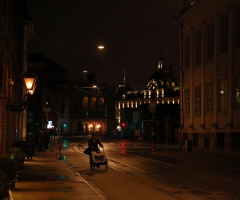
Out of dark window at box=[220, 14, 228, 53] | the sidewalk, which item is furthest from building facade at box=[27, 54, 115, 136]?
the sidewalk

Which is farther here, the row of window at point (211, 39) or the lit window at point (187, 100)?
the lit window at point (187, 100)

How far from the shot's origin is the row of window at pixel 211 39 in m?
32.6

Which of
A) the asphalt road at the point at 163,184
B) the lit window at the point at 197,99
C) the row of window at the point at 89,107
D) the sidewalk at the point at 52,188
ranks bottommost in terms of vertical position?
the asphalt road at the point at 163,184

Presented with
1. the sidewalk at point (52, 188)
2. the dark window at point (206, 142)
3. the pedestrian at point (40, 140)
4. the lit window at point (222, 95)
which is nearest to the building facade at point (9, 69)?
the sidewalk at point (52, 188)

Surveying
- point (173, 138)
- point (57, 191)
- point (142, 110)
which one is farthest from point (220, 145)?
point (142, 110)

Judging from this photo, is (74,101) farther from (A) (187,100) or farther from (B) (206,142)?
(B) (206,142)

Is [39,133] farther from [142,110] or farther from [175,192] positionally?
[142,110]

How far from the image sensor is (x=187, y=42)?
138 ft

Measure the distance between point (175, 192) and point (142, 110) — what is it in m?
102

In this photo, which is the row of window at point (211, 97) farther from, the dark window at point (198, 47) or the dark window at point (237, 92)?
the dark window at point (198, 47)

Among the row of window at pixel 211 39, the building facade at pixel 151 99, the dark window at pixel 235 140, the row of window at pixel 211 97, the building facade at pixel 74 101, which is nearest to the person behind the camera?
the dark window at pixel 235 140

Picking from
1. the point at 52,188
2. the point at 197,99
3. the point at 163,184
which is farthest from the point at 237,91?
the point at 52,188

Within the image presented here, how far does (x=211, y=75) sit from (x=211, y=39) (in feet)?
9.60

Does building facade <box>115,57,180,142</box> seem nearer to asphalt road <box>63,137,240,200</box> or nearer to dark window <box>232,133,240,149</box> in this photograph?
dark window <box>232,133,240,149</box>
